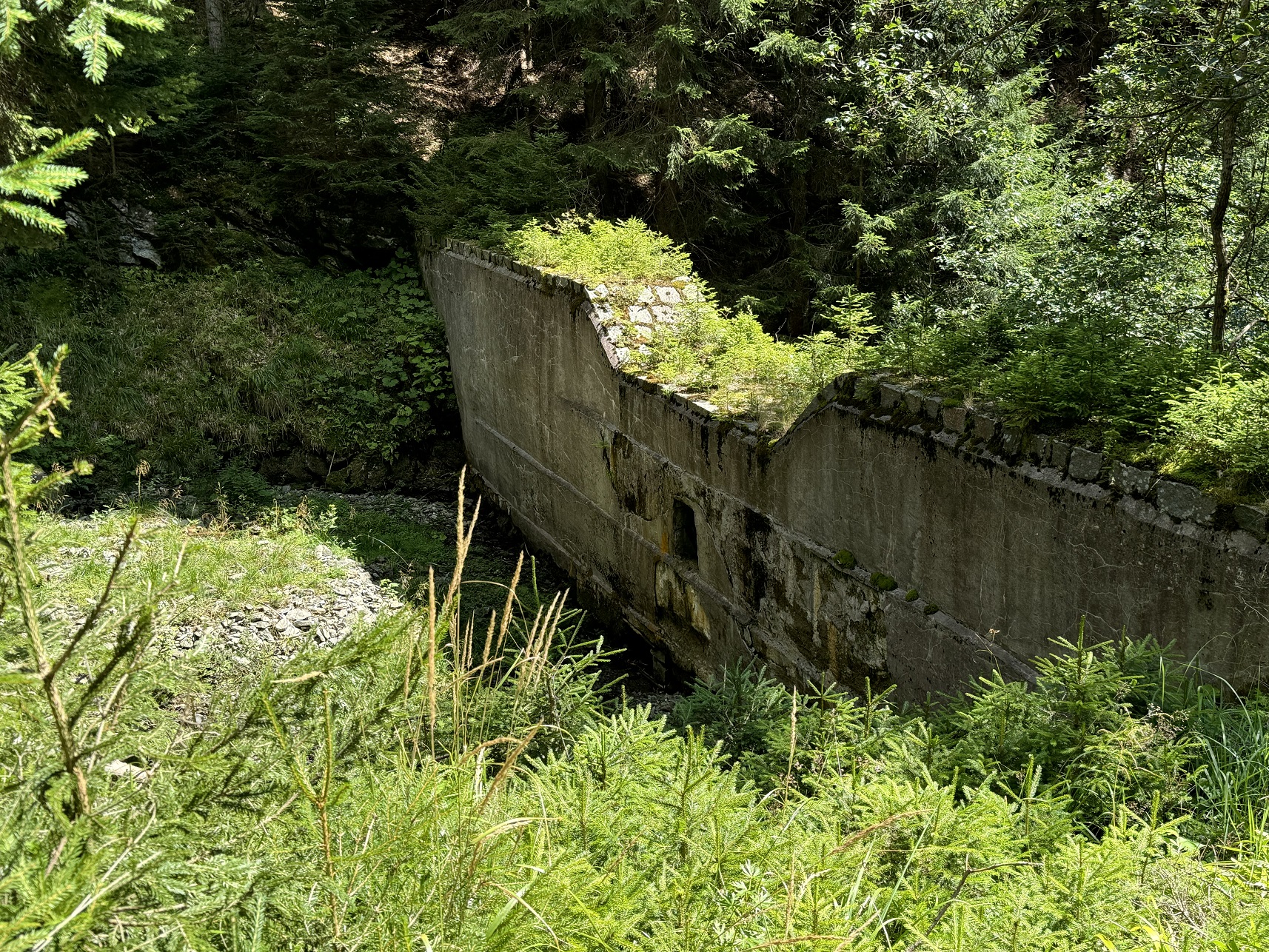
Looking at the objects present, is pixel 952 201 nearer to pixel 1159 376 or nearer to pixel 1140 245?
pixel 1140 245

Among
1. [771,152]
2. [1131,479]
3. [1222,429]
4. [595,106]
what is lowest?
[1131,479]

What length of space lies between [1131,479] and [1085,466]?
0.27 m

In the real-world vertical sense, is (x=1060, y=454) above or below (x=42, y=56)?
below

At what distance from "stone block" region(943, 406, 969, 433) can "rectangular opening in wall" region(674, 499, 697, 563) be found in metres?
3.26

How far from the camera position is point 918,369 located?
6.21m

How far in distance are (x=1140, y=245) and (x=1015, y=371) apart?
5.04 m

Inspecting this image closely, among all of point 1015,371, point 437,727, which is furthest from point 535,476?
point 437,727

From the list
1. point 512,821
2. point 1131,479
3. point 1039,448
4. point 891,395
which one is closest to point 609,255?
point 891,395

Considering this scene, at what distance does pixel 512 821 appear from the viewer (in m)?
1.91

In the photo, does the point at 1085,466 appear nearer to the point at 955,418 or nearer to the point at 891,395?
the point at 955,418

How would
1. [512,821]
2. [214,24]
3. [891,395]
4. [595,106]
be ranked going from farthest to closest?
[214,24]
[595,106]
[891,395]
[512,821]

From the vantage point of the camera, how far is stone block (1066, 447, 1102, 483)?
15.8 ft

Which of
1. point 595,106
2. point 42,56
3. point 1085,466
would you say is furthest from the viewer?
point 595,106

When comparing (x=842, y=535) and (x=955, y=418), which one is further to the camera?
(x=842, y=535)
